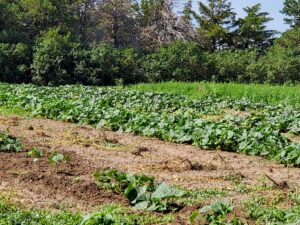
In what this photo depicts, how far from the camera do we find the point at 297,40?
39750 mm

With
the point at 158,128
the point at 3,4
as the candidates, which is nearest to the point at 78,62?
the point at 3,4

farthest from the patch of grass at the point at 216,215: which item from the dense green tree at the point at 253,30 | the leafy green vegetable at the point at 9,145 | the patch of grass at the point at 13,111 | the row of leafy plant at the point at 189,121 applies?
the dense green tree at the point at 253,30

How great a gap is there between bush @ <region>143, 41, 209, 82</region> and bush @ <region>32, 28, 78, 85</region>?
14.1 feet

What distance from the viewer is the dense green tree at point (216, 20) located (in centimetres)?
4116

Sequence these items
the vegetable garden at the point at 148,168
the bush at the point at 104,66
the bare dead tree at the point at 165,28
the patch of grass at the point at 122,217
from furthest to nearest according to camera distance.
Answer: the bare dead tree at the point at 165,28 < the bush at the point at 104,66 < the vegetable garden at the point at 148,168 < the patch of grass at the point at 122,217

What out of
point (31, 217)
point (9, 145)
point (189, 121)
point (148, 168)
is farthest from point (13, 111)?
point (31, 217)

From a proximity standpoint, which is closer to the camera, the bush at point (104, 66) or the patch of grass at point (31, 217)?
the patch of grass at point (31, 217)

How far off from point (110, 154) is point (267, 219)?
321cm

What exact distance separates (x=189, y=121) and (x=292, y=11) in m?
39.1

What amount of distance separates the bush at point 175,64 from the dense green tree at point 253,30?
1292 cm

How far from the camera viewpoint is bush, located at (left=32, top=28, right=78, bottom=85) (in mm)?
25578

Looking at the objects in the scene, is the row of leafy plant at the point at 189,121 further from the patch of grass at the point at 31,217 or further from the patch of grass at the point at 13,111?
the patch of grass at the point at 31,217

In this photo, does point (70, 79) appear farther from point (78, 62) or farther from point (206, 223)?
point (206, 223)

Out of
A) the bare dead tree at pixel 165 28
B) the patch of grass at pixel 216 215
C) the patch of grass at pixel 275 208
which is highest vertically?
the bare dead tree at pixel 165 28
